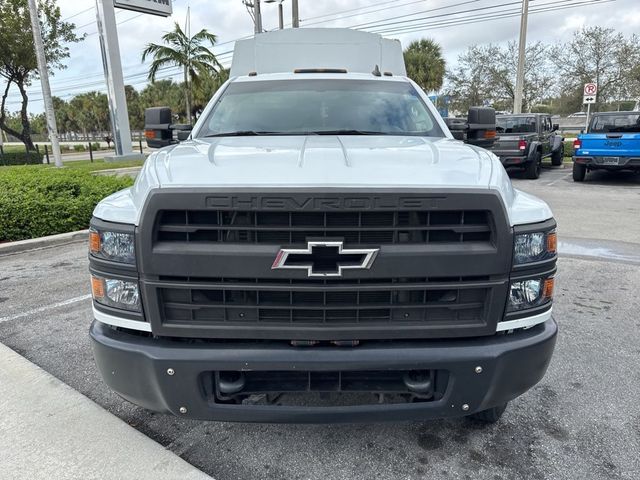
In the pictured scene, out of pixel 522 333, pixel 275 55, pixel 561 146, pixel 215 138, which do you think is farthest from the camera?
pixel 561 146

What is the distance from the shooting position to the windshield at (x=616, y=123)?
12.3 meters


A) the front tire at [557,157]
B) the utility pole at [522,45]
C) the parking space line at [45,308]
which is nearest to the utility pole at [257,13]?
the utility pole at [522,45]

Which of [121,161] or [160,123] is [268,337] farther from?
[121,161]

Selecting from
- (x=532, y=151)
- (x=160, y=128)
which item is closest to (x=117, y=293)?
(x=160, y=128)

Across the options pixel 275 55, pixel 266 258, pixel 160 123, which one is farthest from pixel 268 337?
pixel 275 55

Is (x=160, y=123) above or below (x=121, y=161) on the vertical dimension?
above

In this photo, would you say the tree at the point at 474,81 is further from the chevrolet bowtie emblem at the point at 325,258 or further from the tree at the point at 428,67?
the chevrolet bowtie emblem at the point at 325,258

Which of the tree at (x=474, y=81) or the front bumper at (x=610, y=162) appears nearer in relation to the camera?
the front bumper at (x=610, y=162)

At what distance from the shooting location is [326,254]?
6.68 ft

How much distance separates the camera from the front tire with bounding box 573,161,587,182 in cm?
1316

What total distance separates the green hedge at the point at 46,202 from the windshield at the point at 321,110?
181 inches

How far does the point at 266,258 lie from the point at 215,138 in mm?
1530

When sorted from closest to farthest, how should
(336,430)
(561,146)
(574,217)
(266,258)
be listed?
(266,258) → (336,430) → (574,217) → (561,146)

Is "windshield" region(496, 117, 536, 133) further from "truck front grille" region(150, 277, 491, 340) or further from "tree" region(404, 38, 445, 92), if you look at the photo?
"tree" region(404, 38, 445, 92)
